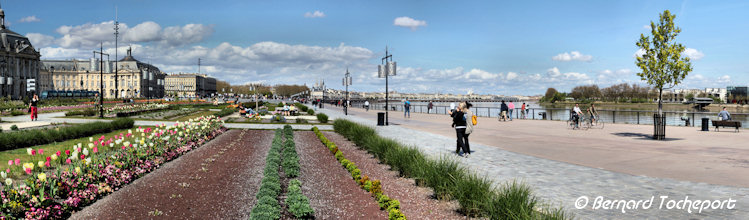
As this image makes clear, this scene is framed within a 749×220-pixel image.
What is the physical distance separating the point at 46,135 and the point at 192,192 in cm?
1139

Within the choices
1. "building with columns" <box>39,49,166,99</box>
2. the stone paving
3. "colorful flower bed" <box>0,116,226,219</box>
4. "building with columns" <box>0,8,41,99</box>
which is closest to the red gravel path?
"colorful flower bed" <box>0,116,226,219</box>

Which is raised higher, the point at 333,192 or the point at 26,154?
the point at 26,154

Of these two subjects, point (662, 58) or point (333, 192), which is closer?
point (333, 192)

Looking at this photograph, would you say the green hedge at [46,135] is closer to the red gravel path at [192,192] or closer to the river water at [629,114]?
the red gravel path at [192,192]

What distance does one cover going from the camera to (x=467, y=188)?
6.84m

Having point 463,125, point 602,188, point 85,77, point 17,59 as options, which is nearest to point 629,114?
point 463,125

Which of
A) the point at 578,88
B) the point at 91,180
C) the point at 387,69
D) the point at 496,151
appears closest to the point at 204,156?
the point at 91,180

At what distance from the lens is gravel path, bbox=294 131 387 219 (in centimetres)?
687

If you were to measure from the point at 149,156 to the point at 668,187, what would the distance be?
1175 cm

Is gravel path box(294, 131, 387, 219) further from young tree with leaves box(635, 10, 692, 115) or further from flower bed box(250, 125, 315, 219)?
young tree with leaves box(635, 10, 692, 115)

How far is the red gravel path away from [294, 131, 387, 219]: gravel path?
1.09 metres

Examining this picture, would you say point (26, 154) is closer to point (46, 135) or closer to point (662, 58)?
point (46, 135)

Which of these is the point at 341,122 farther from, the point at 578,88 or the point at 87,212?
the point at 578,88

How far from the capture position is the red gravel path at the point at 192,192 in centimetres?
693
